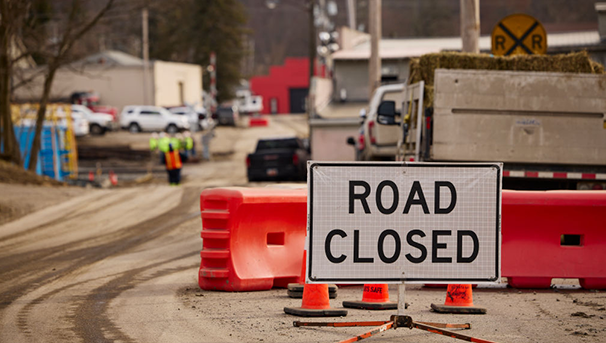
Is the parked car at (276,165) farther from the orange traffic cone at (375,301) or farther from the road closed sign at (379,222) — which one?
the road closed sign at (379,222)

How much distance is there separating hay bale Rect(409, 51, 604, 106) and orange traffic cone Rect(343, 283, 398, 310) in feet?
19.3

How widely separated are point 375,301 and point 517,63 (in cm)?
648

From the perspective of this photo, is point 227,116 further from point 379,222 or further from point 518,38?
point 379,222

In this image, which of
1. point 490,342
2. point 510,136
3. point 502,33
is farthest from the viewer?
point 502,33

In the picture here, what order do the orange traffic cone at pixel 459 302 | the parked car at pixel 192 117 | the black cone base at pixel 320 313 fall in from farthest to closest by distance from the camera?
the parked car at pixel 192 117
the orange traffic cone at pixel 459 302
the black cone base at pixel 320 313

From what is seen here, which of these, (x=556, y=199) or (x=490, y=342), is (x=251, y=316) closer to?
(x=490, y=342)

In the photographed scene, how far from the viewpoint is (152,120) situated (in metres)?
56.2

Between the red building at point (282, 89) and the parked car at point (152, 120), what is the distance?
4723cm

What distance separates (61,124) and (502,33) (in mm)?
21848

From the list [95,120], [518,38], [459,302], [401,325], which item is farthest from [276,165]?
[95,120]

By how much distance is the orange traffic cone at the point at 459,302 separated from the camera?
7.45 meters

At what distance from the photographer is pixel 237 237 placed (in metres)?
8.81

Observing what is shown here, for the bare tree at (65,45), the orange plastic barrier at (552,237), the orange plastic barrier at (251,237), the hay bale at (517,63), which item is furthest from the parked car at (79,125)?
the orange plastic barrier at (552,237)

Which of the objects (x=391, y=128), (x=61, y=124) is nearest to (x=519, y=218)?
(x=391, y=128)
